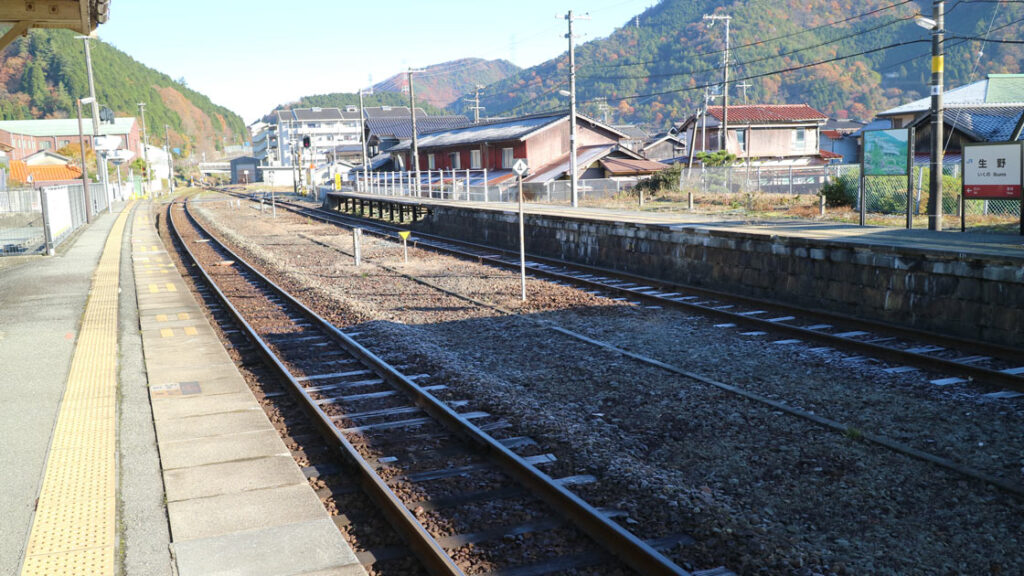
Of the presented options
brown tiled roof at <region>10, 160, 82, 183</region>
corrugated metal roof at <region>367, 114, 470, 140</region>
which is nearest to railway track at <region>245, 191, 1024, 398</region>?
corrugated metal roof at <region>367, 114, 470, 140</region>

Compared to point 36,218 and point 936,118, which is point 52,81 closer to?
point 36,218

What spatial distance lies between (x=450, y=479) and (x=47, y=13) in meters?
9.02

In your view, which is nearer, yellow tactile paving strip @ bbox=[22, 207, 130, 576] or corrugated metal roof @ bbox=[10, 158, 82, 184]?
yellow tactile paving strip @ bbox=[22, 207, 130, 576]

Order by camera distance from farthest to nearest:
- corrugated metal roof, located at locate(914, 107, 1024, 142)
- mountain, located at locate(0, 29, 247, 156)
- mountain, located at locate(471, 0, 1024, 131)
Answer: mountain, located at locate(0, 29, 247, 156) → mountain, located at locate(471, 0, 1024, 131) → corrugated metal roof, located at locate(914, 107, 1024, 142)

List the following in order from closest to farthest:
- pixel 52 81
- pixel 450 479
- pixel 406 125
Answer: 1. pixel 450 479
2. pixel 406 125
3. pixel 52 81

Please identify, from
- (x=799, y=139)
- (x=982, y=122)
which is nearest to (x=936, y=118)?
(x=982, y=122)

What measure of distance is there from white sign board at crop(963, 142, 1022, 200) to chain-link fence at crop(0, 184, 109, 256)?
21435mm

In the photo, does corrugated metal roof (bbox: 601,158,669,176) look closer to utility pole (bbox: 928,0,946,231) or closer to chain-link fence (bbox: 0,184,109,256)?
chain-link fence (bbox: 0,184,109,256)

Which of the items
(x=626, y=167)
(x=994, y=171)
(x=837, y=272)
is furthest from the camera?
(x=626, y=167)

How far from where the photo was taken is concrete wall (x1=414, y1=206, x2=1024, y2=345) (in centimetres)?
1006

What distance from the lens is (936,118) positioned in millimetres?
16562

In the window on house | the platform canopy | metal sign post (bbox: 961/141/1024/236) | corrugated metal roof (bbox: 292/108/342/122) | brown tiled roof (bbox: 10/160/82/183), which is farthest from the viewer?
corrugated metal roof (bbox: 292/108/342/122)

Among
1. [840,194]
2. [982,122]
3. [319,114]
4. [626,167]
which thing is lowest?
[840,194]

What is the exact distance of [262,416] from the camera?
7.47 m
